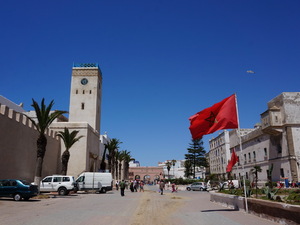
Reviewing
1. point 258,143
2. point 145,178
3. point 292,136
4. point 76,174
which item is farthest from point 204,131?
point 145,178

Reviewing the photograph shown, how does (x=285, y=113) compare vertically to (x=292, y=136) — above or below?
above

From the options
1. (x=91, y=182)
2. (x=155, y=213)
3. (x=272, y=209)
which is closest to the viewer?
(x=272, y=209)

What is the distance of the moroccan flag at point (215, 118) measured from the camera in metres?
10.7

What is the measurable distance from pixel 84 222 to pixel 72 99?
4469cm

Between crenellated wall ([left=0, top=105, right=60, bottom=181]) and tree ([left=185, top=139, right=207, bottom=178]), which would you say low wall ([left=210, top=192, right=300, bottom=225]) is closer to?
crenellated wall ([left=0, top=105, right=60, bottom=181])

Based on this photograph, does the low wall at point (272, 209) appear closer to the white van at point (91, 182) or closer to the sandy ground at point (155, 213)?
the sandy ground at point (155, 213)

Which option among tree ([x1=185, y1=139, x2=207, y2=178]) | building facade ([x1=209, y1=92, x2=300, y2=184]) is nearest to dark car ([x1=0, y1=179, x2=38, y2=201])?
building facade ([x1=209, y1=92, x2=300, y2=184])

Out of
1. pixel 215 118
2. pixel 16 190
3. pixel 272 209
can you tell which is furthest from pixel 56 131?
pixel 272 209

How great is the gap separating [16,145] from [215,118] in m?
20.7

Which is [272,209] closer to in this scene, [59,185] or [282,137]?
[59,185]

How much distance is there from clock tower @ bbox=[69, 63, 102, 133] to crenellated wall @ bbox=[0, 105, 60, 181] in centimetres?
2048

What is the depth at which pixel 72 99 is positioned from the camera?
168 ft

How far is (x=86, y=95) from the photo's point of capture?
51312 millimetres

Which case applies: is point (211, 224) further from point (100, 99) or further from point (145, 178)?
point (145, 178)
